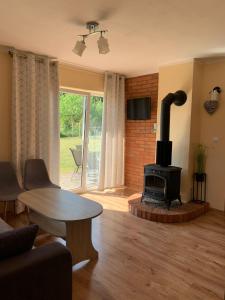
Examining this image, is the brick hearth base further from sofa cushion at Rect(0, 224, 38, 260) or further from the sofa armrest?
sofa cushion at Rect(0, 224, 38, 260)

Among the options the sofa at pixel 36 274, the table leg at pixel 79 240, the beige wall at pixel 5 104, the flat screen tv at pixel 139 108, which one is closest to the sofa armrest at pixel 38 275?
the sofa at pixel 36 274

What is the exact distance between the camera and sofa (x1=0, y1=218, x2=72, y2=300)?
1362mm

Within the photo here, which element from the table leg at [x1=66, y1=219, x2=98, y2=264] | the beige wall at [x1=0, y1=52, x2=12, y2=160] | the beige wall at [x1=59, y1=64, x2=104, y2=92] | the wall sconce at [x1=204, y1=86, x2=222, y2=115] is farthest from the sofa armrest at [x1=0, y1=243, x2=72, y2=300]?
the beige wall at [x1=59, y1=64, x2=104, y2=92]

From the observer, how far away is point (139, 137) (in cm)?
529

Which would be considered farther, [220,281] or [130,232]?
Result: [130,232]

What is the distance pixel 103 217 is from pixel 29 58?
105 inches

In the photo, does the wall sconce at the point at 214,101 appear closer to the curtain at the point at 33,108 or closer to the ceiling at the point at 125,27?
the ceiling at the point at 125,27

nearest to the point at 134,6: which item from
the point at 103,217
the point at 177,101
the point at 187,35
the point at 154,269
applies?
the point at 187,35

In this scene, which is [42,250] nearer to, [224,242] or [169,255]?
[169,255]

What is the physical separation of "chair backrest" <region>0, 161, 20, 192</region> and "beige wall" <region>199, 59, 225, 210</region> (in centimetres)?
306

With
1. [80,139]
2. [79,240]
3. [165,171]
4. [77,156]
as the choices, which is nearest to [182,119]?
[165,171]

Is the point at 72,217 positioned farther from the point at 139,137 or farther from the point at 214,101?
the point at 139,137

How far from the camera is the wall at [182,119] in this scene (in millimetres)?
4027

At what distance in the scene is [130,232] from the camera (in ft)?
10.7
